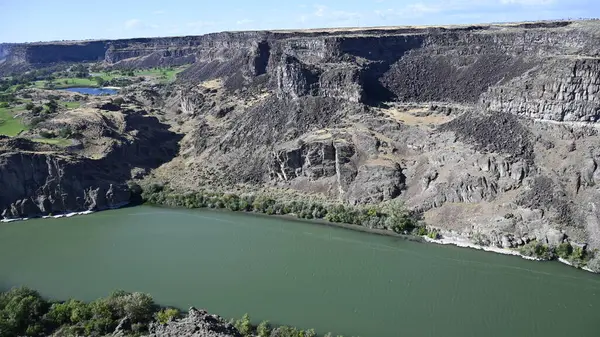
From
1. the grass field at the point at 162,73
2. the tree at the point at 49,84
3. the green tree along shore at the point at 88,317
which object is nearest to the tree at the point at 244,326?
the green tree along shore at the point at 88,317

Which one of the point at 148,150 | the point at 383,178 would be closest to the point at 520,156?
the point at 383,178

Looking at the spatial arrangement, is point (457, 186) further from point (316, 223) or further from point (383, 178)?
point (316, 223)

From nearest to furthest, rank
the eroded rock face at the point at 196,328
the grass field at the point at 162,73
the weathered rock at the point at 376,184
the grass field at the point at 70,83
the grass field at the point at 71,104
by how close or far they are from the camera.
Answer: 1. the eroded rock face at the point at 196,328
2. the weathered rock at the point at 376,184
3. the grass field at the point at 71,104
4. the grass field at the point at 70,83
5. the grass field at the point at 162,73

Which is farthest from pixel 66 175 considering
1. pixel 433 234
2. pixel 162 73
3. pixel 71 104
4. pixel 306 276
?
pixel 162 73

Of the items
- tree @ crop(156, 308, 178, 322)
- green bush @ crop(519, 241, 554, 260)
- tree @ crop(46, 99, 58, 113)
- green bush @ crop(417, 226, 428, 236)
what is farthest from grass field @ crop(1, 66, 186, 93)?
green bush @ crop(519, 241, 554, 260)

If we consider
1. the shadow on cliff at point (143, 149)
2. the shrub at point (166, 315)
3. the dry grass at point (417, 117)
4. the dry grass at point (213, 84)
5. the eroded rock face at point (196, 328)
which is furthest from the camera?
the dry grass at point (213, 84)

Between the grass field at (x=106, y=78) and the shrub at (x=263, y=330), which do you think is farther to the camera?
the grass field at (x=106, y=78)

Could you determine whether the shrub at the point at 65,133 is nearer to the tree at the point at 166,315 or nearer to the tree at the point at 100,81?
the tree at the point at 166,315
